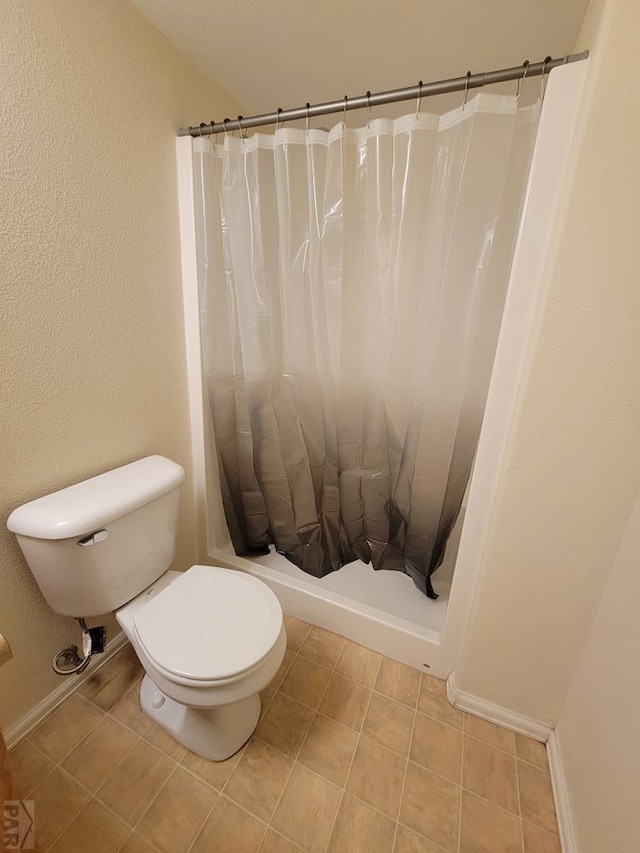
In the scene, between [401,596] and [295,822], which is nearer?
[295,822]

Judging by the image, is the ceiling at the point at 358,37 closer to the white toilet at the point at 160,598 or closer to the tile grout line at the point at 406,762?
the white toilet at the point at 160,598

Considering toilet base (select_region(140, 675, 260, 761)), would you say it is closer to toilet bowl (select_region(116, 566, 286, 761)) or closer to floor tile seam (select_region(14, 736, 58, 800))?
toilet bowl (select_region(116, 566, 286, 761))

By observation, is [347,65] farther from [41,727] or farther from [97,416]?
[41,727]

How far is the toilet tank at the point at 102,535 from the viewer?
34.7 inches

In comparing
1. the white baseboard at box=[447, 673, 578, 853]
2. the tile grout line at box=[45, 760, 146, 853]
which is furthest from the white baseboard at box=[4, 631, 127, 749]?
the white baseboard at box=[447, 673, 578, 853]

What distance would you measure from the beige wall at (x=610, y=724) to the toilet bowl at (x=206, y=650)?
773 millimetres

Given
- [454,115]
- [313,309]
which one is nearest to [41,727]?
[313,309]

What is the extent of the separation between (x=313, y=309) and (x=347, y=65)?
0.77 m

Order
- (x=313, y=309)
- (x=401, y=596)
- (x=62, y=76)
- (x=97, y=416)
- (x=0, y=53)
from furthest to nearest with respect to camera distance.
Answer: (x=401, y=596) < (x=313, y=309) < (x=97, y=416) < (x=62, y=76) < (x=0, y=53)

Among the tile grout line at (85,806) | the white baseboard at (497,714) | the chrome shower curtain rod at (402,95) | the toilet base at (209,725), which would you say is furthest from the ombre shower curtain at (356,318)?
the tile grout line at (85,806)

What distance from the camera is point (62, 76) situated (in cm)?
86

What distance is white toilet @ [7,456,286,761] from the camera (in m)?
0.86

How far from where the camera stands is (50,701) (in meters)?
1.10

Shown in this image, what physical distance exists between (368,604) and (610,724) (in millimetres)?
757
